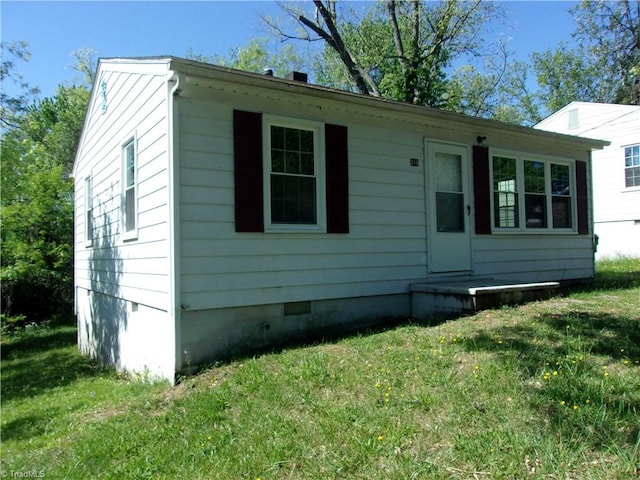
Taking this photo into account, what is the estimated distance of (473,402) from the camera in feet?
11.6

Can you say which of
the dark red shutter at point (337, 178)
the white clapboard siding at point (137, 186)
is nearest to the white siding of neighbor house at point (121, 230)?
the white clapboard siding at point (137, 186)

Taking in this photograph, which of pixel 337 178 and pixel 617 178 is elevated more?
pixel 617 178

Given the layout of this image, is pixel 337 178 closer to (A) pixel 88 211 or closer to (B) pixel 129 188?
(B) pixel 129 188

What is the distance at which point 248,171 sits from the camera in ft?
19.4

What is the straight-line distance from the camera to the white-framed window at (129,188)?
23.0 feet

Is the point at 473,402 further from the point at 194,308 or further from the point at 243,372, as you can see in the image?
the point at 194,308

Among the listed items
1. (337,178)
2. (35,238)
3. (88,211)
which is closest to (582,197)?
(337,178)

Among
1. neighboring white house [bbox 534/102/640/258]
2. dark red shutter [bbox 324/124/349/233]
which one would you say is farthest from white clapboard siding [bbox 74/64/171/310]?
neighboring white house [bbox 534/102/640/258]

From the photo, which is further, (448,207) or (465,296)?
(448,207)

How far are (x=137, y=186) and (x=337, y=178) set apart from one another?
9.58ft

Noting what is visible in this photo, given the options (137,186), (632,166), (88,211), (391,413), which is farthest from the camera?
(632,166)

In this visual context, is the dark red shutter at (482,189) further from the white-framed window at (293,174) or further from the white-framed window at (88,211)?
the white-framed window at (88,211)

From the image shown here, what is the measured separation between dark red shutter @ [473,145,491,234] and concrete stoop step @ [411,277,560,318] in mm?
1205

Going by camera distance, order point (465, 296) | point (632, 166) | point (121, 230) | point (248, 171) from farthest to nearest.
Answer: point (632, 166)
point (121, 230)
point (465, 296)
point (248, 171)
